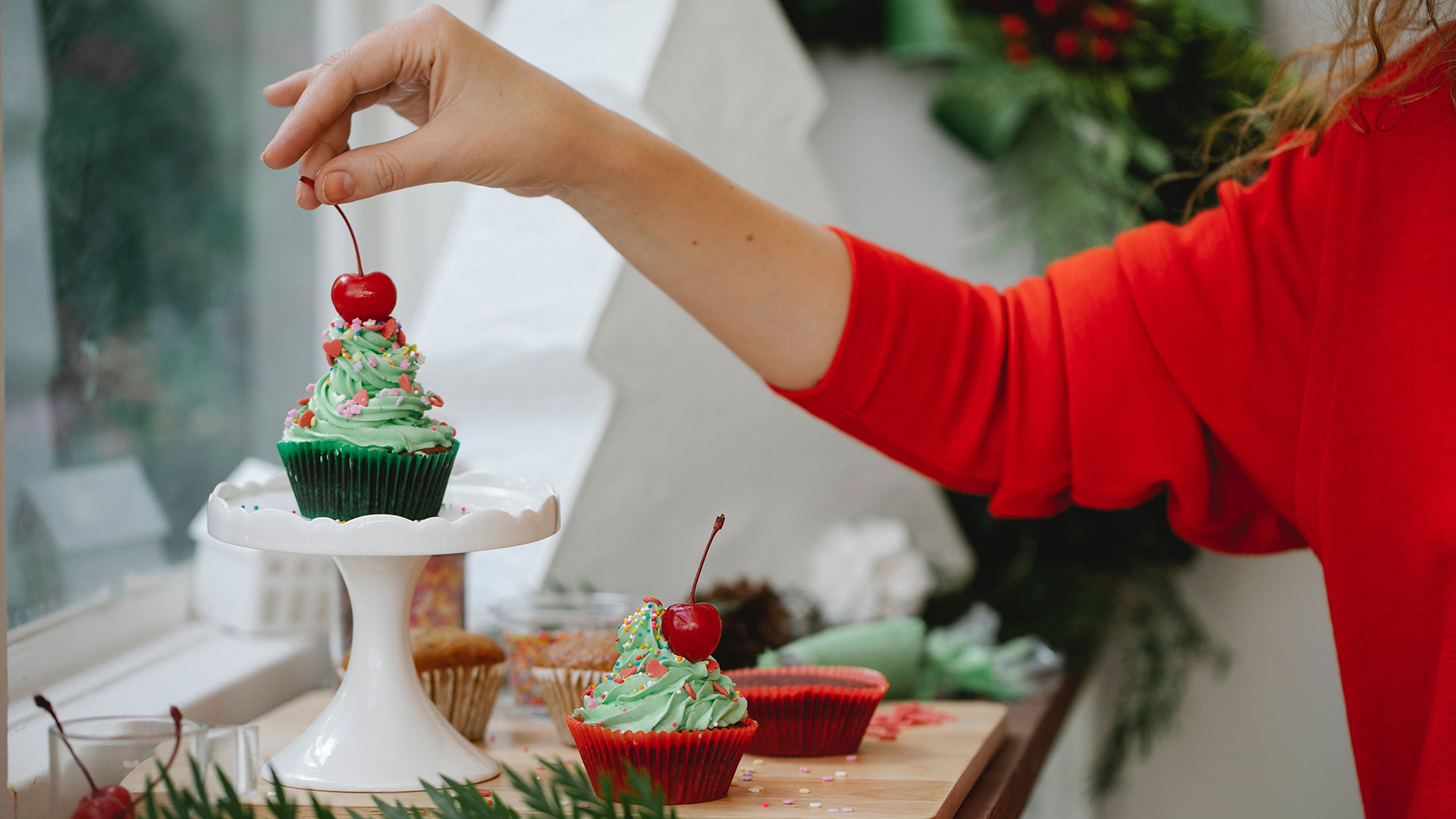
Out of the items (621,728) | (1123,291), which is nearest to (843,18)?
(1123,291)

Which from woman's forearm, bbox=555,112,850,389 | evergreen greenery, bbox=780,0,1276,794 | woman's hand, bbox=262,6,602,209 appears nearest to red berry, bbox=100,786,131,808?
woman's hand, bbox=262,6,602,209

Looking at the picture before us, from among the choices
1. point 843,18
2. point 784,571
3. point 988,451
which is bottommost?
point 784,571

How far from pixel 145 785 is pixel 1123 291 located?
71 centimetres

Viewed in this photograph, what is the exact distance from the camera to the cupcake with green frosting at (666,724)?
Answer: 0.64 meters

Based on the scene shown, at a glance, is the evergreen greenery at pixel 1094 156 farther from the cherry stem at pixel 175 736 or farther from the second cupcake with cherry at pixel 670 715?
the cherry stem at pixel 175 736

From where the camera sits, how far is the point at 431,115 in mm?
660

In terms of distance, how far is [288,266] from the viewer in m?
1.51

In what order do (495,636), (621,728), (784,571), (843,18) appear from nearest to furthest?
(621,728) → (495,636) → (784,571) → (843,18)

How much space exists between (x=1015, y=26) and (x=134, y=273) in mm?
1091

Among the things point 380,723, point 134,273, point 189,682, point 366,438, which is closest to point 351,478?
point 366,438

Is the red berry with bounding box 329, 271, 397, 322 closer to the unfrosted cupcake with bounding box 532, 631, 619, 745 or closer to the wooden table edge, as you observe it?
the unfrosted cupcake with bounding box 532, 631, 619, 745

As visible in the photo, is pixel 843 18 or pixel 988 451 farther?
pixel 843 18

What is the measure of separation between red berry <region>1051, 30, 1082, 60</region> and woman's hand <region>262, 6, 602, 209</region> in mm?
981

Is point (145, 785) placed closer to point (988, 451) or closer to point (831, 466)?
point (988, 451)
